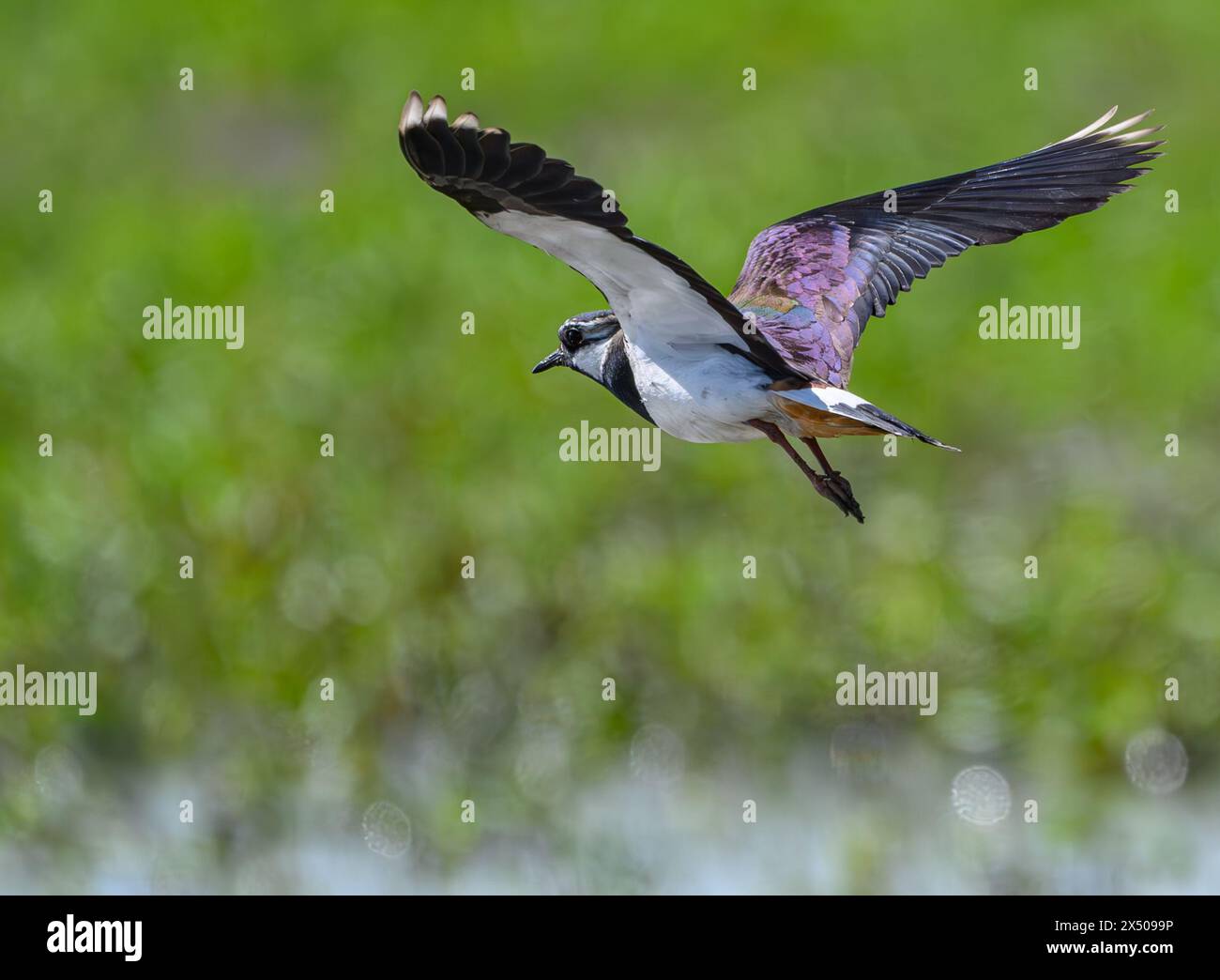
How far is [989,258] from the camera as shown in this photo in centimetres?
915

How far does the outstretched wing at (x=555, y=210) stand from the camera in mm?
3861

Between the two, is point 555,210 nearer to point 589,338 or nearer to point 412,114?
point 412,114

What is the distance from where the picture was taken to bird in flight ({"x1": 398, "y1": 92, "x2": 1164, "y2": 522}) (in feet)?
12.8

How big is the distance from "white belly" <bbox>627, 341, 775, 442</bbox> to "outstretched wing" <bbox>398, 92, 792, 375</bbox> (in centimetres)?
7

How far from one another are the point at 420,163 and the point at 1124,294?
564cm

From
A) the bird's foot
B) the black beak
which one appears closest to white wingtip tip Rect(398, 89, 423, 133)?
the black beak

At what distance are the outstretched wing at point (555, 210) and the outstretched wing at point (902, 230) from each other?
623 mm

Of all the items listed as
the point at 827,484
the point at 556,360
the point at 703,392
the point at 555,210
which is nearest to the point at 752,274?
the point at 556,360

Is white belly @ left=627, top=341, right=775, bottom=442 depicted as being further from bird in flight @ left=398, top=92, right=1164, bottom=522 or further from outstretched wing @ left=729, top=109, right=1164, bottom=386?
outstretched wing @ left=729, top=109, right=1164, bottom=386

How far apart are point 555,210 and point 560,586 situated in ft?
14.4

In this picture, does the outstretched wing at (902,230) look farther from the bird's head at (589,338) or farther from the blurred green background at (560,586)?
the blurred green background at (560,586)
